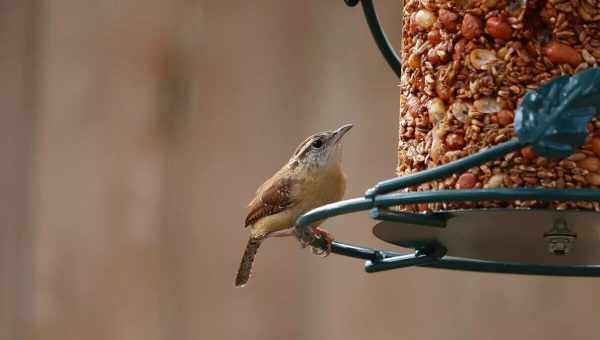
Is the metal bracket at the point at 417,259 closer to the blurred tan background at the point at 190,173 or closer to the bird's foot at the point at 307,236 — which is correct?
the bird's foot at the point at 307,236

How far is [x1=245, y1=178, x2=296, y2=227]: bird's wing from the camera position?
14.4ft

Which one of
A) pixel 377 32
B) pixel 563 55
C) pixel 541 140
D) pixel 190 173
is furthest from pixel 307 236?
pixel 190 173

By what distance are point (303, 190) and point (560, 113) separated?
195 cm

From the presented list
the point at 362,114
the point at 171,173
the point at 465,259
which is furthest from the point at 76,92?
the point at 465,259

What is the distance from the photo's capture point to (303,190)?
4.42 m

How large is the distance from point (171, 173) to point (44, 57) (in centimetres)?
75

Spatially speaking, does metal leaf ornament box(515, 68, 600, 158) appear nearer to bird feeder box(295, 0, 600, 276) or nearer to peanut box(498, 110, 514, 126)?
bird feeder box(295, 0, 600, 276)

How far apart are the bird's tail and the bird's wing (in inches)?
5.6

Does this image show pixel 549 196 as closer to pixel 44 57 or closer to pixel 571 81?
pixel 571 81

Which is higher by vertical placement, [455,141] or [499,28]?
[499,28]

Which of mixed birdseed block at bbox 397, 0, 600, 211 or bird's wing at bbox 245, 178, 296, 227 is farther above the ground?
mixed birdseed block at bbox 397, 0, 600, 211

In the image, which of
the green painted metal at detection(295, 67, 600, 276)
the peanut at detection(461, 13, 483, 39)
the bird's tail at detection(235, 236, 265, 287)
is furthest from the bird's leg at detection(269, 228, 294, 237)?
the green painted metal at detection(295, 67, 600, 276)

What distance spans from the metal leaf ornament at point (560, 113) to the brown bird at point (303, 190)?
1.78m

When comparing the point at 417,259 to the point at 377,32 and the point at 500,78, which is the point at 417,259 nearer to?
the point at 500,78
